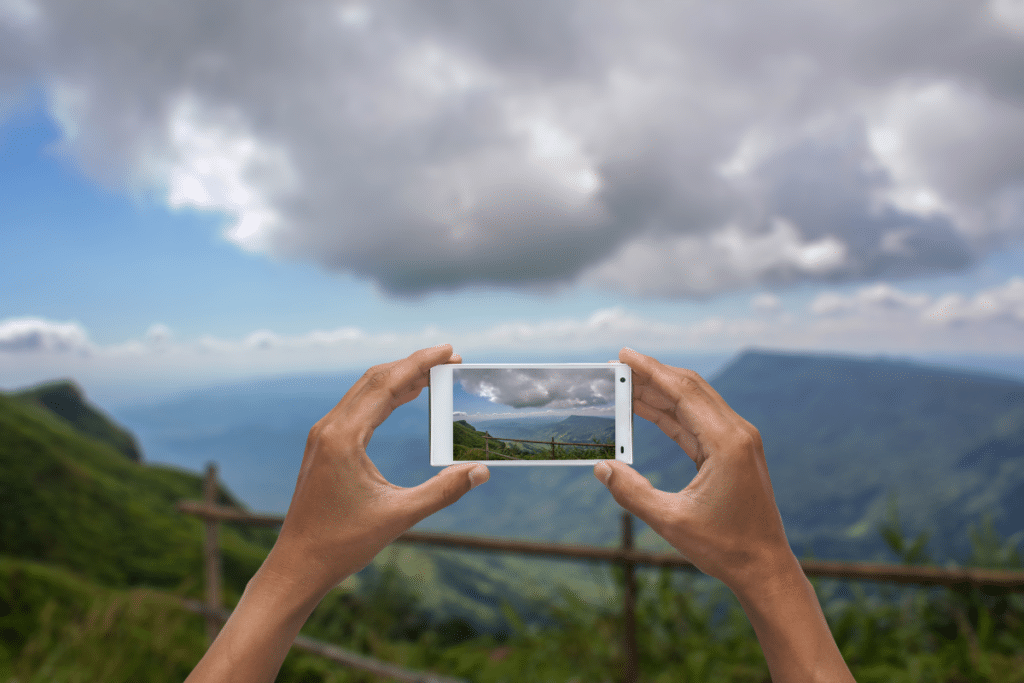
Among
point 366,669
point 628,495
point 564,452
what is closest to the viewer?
point 628,495

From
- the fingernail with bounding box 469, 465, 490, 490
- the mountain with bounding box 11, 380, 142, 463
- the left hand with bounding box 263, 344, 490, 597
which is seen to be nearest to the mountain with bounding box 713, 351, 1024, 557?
the fingernail with bounding box 469, 465, 490, 490

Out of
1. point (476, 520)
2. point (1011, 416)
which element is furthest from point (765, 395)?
point (476, 520)

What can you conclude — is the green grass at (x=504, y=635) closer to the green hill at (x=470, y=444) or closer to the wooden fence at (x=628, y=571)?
the wooden fence at (x=628, y=571)

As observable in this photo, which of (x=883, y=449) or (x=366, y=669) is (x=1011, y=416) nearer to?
(x=883, y=449)

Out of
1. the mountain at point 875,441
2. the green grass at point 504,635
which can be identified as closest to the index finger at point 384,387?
the green grass at point 504,635

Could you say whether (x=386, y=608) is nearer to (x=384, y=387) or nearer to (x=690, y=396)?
(x=384, y=387)

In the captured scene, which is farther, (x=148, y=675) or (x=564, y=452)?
(x=148, y=675)
